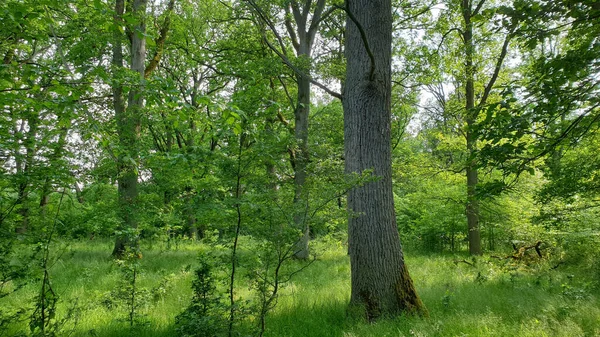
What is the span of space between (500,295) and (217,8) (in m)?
13.9

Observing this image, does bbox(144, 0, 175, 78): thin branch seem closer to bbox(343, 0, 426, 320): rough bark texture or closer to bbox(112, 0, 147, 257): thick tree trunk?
bbox(112, 0, 147, 257): thick tree trunk

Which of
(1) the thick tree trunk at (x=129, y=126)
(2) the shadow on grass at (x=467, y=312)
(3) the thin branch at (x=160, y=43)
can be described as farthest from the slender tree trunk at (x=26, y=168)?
(3) the thin branch at (x=160, y=43)

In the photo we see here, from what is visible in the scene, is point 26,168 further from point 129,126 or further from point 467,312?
point 467,312

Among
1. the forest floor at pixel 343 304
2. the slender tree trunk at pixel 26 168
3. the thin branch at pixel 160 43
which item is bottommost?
the forest floor at pixel 343 304

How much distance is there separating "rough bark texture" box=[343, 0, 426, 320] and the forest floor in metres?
0.41

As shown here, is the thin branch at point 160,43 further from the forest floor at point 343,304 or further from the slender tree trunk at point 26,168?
the slender tree trunk at point 26,168

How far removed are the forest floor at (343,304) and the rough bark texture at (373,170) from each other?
0.41 metres

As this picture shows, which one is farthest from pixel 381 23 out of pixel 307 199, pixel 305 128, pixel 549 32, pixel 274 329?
pixel 305 128

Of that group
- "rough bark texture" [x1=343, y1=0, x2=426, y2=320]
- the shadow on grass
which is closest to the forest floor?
the shadow on grass

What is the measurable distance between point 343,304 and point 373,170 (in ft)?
8.25

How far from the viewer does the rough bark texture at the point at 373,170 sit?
5133 millimetres

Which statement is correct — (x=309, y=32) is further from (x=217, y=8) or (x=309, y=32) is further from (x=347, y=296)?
(x=347, y=296)

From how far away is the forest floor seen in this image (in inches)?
178

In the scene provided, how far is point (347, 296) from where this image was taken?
21.4 feet
